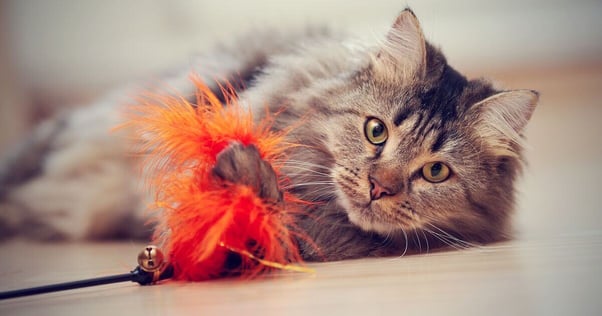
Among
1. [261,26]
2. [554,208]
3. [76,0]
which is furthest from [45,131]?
[554,208]

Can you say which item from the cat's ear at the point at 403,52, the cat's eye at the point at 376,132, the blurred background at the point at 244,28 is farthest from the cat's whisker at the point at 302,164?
the blurred background at the point at 244,28

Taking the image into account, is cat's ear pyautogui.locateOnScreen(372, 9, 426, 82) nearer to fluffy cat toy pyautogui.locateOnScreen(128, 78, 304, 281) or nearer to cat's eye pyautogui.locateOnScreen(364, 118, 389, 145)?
cat's eye pyautogui.locateOnScreen(364, 118, 389, 145)

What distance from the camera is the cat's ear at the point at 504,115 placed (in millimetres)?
1216

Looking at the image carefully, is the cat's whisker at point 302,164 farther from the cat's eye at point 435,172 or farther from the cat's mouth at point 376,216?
the cat's eye at point 435,172

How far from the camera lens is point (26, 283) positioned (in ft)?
3.91

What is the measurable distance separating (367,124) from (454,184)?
22 centimetres

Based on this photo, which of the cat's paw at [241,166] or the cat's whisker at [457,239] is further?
the cat's whisker at [457,239]

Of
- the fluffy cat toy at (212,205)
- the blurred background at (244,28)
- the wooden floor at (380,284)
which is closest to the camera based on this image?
the wooden floor at (380,284)

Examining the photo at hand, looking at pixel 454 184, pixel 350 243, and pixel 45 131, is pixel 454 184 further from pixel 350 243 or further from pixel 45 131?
pixel 45 131

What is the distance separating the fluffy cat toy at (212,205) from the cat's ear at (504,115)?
0.45 metres

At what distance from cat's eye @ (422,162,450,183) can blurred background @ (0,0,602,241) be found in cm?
122

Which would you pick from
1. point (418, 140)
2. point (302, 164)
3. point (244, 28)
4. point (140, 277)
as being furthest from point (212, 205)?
point (244, 28)

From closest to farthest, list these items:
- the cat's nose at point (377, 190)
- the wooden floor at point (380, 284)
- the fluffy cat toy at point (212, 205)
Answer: the wooden floor at point (380, 284)
the fluffy cat toy at point (212, 205)
the cat's nose at point (377, 190)

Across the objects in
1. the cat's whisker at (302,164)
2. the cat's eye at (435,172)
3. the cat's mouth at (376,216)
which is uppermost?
the cat's whisker at (302,164)
